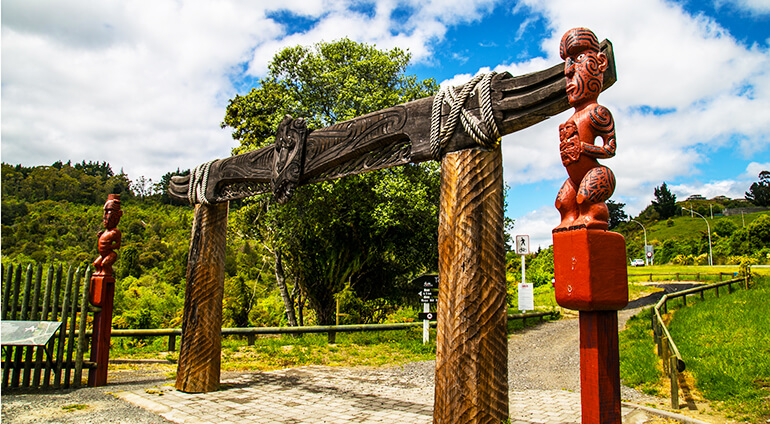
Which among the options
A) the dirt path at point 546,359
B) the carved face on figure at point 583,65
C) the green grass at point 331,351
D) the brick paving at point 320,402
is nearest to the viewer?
the carved face on figure at point 583,65

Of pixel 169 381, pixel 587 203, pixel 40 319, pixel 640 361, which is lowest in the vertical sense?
pixel 169 381

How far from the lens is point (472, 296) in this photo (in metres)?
3.24

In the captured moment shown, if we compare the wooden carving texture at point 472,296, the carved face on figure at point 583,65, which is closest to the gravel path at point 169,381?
the wooden carving texture at point 472,296

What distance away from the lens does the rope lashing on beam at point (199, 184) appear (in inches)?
236

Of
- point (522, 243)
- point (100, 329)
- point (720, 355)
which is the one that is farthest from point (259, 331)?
point (720, 355)

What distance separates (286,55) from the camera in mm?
13273

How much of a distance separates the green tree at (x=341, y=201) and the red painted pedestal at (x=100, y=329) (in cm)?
560

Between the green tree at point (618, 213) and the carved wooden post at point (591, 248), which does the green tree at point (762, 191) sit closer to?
the green tree at point (618, 213)

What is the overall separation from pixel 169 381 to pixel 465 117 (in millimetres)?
5915

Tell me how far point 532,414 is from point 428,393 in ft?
5.49

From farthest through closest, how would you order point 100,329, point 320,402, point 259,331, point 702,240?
point 702,240 → point 259,331 → point 100,329 → point 320,402

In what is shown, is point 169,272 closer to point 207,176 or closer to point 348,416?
point 207,176

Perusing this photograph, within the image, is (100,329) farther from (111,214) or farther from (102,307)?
(111,214)

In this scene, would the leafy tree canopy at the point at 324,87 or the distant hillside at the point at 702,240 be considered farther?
the distant hillside at the point at 702,240
